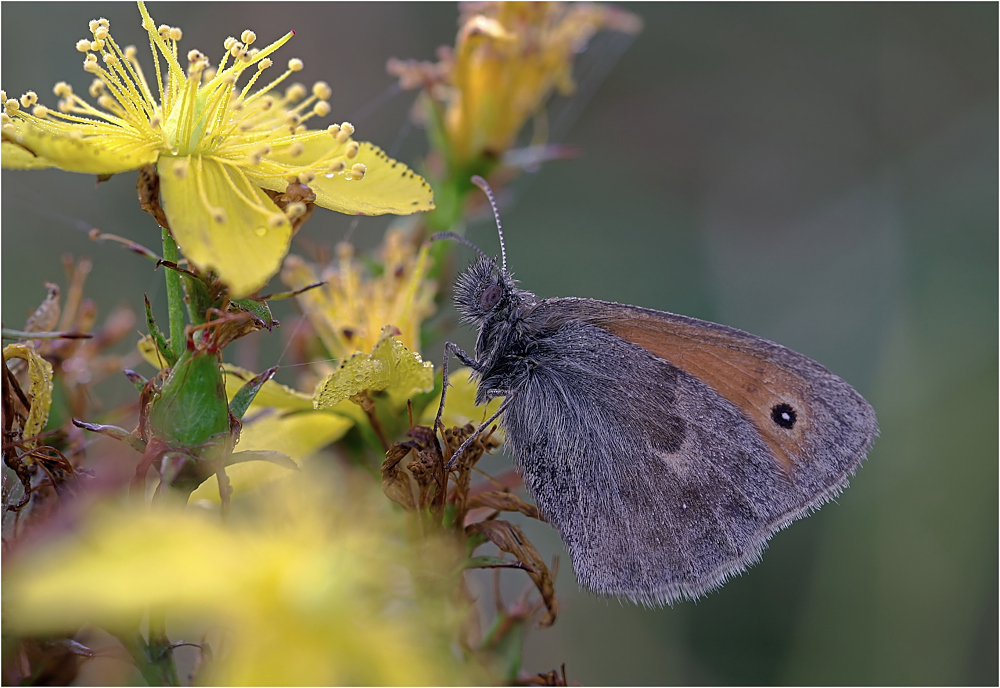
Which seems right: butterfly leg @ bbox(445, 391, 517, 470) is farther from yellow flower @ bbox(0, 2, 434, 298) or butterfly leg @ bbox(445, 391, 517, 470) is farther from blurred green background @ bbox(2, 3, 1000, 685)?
blurred green background @ bbox(2, 3, 1000, 685)

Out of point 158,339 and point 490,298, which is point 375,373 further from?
point 490,298

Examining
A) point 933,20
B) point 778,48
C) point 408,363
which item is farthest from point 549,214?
point 408,363

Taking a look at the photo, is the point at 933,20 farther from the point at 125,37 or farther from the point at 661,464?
the point at 125,37

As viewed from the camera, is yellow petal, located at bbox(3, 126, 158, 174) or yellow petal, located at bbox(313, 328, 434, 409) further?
yellow petal, located at bbox(313, 328, 434, 409)

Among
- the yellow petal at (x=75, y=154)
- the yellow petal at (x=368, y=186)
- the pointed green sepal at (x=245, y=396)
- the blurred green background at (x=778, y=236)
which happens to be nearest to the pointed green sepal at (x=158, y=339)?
the pointed green sepal at (x=245, y=396)

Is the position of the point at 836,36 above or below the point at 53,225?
above

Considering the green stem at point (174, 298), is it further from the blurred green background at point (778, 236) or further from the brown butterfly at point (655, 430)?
the blurred green background at point (778, 236)

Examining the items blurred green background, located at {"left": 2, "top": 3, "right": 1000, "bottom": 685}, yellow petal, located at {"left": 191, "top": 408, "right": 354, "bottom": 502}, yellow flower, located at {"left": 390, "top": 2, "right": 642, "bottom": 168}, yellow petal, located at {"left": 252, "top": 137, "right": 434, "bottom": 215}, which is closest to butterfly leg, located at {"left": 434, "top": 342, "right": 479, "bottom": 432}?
yellow petal, located at {"left": 191, "top": 408, "right": 354, "bottom": 502}
